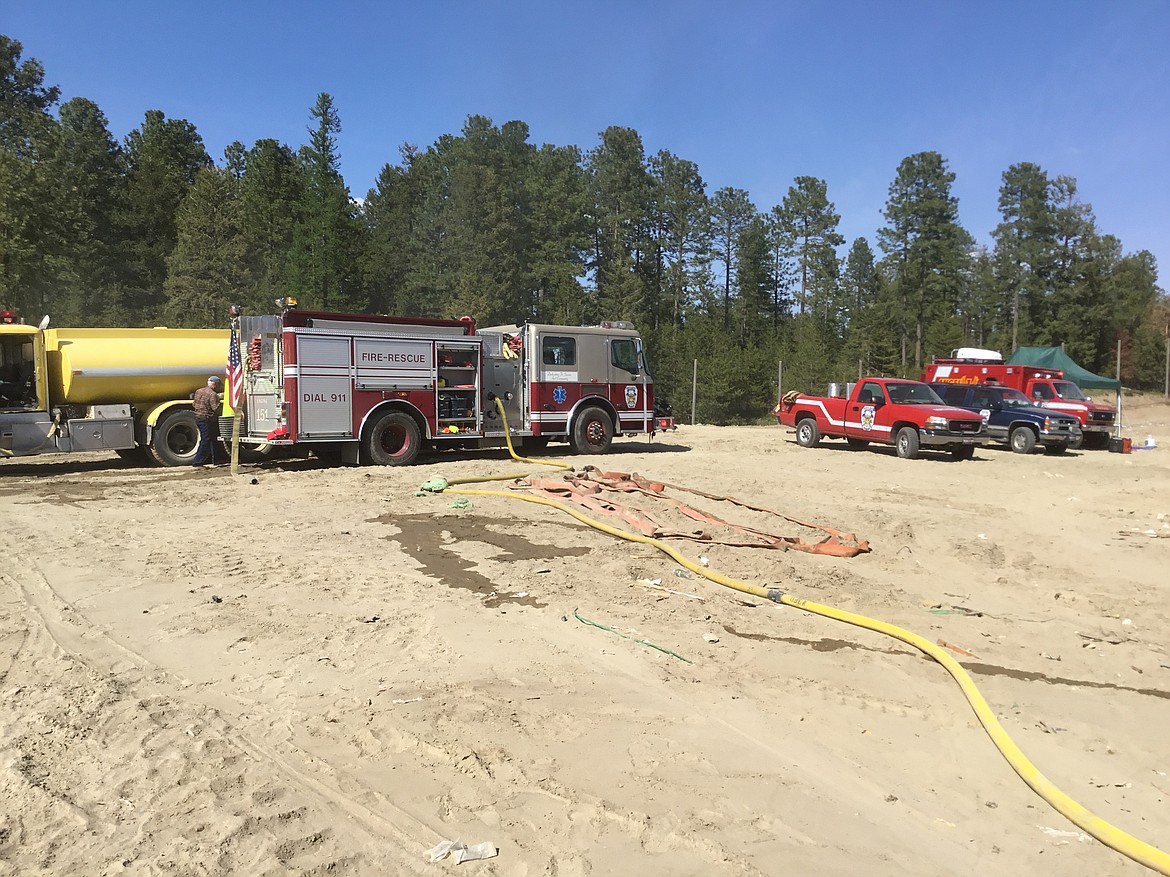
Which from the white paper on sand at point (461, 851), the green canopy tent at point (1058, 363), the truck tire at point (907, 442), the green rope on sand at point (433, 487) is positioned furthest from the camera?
the green canopy tent at point (1058, 363)

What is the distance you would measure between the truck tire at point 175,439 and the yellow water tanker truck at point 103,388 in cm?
2

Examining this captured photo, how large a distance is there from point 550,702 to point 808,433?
18858 millimetres

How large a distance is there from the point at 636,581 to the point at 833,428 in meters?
15.5

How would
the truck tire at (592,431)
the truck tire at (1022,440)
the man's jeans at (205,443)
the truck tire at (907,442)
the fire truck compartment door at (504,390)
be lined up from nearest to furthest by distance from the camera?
the man's jeans at (205,443) → the fire truck compartment door at (504,390) → the truck tire at (592,431) → the truck tire at (907,442) → the truck tire at (1022,440)

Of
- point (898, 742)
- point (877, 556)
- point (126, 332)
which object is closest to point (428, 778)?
point (898, 742)

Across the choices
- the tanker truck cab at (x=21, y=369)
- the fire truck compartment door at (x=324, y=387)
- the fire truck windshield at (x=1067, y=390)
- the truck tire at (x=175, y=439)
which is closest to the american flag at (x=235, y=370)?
the fire truck compartment door at (x=324, y=387)

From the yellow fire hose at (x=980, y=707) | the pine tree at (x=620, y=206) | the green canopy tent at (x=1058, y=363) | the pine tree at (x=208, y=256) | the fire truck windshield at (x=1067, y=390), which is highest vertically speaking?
the pine tree at (x=620, y=206)

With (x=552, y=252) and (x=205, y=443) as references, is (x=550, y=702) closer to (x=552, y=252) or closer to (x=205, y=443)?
(x=205, y=443)

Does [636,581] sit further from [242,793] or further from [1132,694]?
[242,793]

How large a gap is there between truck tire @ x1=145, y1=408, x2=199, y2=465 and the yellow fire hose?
978 cm

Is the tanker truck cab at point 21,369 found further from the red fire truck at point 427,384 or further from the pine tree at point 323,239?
the pine tree at point 323,239

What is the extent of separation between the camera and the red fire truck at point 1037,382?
22.9 m

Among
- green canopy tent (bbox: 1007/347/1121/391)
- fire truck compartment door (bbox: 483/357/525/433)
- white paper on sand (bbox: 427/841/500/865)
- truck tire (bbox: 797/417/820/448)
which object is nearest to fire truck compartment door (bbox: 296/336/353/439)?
fire truck compartment door (bbox: 483/357/525/433)

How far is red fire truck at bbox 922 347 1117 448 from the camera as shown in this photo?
2289cm
